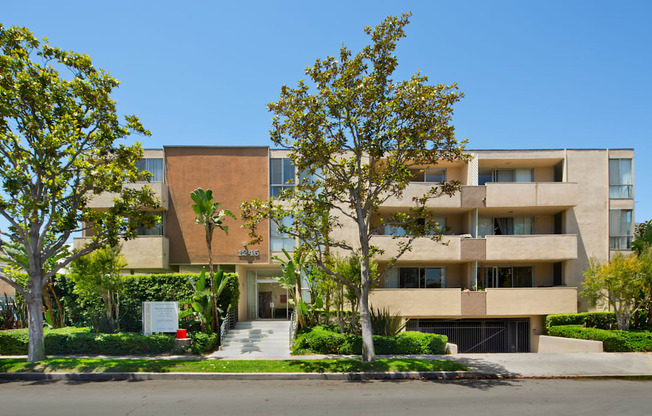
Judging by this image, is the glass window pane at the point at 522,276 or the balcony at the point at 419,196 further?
the glass window pane at the point at 522,276

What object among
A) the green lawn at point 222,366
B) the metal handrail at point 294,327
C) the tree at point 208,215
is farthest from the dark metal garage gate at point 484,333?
the tree at point 208,215

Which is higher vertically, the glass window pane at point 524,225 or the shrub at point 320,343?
the glass window pane at point 524,225

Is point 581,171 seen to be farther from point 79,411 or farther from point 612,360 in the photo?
point 79,411

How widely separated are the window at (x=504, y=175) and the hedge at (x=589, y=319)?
25.1 feet

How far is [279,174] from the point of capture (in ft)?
79.1

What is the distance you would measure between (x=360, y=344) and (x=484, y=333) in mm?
10175


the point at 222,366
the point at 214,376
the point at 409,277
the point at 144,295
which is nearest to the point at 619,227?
the point at 409,277

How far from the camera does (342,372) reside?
13.7 meters

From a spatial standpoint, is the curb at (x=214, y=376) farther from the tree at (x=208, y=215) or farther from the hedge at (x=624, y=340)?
the hedge at (x=624, y=340)

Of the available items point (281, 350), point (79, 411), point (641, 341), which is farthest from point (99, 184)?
point (641, 341)

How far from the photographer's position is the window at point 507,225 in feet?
80.8

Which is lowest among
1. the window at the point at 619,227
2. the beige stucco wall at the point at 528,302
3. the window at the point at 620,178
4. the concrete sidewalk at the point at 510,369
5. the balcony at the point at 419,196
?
the concrete sidewalk at the point at 510,369

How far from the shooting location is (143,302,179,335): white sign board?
1808 centimetres

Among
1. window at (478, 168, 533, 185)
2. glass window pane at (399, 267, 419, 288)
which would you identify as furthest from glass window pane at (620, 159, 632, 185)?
glass window pane at (399, 267, 419, 288)
